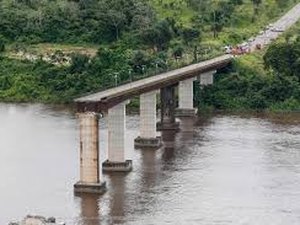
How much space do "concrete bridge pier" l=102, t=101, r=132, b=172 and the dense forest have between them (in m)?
27.2

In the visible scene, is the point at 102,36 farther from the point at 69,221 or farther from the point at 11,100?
the point at 69,221

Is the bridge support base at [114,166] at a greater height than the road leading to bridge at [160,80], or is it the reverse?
the road leading to bridge at [160,80]

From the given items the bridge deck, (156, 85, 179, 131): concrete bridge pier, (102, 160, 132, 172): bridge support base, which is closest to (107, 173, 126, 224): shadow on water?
(102, 160, 132, 172): bridge support base

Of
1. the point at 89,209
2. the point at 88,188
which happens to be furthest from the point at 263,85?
the point at 89,209

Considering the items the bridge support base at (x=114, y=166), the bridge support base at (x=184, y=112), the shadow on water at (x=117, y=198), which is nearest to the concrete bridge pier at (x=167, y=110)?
the bridge support base at (x=184, y=112)

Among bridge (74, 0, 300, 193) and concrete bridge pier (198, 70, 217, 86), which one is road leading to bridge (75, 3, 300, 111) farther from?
concrete bridge pier (198, 70, 217, 86)

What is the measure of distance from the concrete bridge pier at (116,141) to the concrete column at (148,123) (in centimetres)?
829

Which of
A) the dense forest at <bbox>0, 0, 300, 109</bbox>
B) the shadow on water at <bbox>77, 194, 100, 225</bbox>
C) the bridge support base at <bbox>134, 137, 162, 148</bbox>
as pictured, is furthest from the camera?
the dense forest at <bbox>0, 0, 300, 109</bbox>

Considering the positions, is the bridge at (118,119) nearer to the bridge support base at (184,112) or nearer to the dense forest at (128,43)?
the bridge support base at (184,112)

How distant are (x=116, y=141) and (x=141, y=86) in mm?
5992

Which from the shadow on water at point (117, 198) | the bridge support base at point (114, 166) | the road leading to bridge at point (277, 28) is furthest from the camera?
the road leading to bridge at point (277, 28)

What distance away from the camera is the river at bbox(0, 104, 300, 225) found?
48.3 metres

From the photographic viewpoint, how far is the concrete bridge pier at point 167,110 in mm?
74500

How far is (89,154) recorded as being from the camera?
2069 inches
